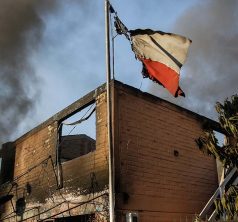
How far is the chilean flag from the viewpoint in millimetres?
9102

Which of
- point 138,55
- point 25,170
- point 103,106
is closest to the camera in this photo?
point 138,55

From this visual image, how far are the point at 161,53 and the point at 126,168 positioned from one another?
3.46 metres

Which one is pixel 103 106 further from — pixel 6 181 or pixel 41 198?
pixel 6 181

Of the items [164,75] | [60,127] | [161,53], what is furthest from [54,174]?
[161,53]

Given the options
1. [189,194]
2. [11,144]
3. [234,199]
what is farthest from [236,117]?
[11,144]

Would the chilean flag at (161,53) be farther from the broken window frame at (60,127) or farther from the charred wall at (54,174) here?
the broken window frame at (60,127)

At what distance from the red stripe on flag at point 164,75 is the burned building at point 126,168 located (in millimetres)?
1999

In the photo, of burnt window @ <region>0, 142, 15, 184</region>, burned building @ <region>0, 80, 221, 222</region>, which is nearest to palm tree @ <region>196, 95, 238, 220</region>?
burned building @ <region>0, 80, 221, 222</region>

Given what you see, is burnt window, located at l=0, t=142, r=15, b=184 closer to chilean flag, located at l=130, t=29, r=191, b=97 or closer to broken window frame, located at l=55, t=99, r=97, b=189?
broken window frame, located at l=55, t=99, r=97, b=189

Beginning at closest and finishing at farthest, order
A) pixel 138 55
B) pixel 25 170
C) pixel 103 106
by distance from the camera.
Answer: pixel 138 55 < pixel 103 106 < pixel 25 170

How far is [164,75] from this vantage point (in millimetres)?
9195

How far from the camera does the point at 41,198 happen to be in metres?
13.6

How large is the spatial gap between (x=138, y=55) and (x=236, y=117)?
2935 millimetres

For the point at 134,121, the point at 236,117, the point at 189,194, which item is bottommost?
the point at 189,194
